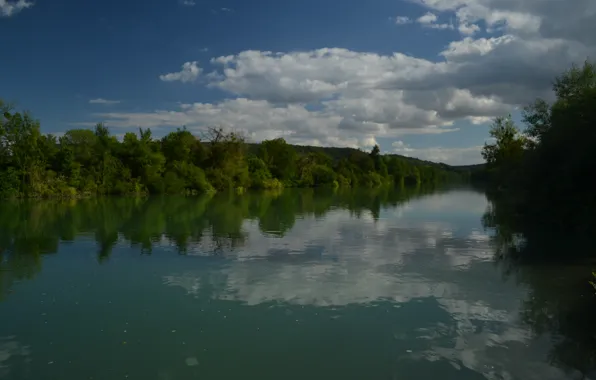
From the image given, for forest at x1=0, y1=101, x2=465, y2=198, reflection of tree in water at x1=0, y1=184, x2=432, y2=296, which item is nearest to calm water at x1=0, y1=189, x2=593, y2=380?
reflection of tree in water at x1=0, y1=184, x2=432, y2=296

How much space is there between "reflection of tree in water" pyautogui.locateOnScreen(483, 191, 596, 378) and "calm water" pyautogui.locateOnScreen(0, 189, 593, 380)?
6cm

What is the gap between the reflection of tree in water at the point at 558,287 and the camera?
346 inches

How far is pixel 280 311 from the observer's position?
425 inches

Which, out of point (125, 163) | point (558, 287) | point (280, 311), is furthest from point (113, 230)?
point (125, 163)

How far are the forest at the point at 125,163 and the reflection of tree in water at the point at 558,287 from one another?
45.3 metres

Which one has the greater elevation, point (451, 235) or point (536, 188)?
point (536, 188)

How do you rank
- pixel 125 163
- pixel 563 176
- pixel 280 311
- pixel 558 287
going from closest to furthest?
pixel 280 311, pixel 558 287, pixel 563 176, pixel 125 163

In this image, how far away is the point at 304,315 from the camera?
10547 millimetres

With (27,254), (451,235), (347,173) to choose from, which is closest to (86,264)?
(27,254)

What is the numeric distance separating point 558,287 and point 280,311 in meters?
7.79

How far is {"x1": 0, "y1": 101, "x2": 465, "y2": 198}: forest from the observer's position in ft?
163

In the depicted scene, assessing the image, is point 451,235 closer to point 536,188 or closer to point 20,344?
point 536,188

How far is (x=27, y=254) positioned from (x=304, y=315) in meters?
12.2

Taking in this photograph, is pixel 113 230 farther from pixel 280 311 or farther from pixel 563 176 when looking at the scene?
pixel 563 176
